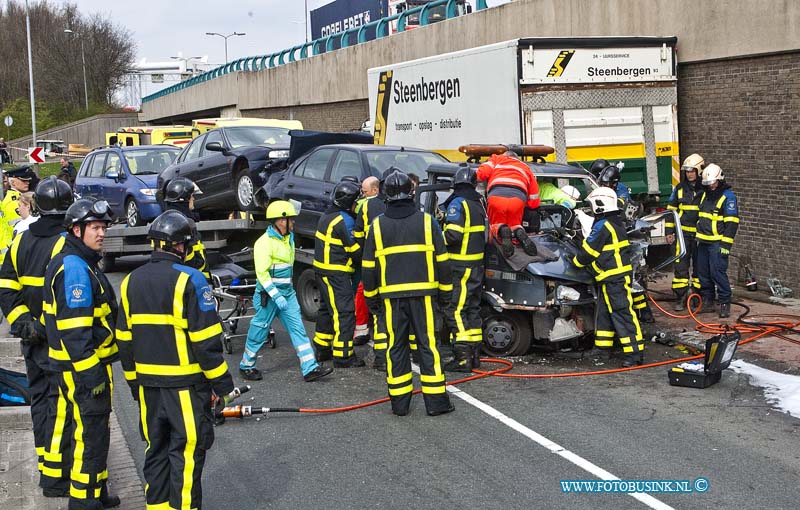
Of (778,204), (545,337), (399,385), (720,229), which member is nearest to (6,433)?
(399,385)

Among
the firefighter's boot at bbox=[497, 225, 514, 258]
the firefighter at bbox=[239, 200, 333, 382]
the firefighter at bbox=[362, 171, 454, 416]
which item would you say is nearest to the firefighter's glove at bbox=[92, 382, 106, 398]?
the firefighter at bbox=[362, 171, 454, 416]

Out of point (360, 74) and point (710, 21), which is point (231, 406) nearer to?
point (710, 21)

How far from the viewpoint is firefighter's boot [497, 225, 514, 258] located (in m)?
8.98

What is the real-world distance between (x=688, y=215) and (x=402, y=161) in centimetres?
365

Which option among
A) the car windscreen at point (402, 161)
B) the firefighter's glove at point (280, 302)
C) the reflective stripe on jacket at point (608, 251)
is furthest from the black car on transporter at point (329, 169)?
the reflective stripe on jacket at point (608, 251)

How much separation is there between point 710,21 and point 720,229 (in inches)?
164

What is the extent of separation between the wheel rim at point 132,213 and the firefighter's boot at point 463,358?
9621 mm

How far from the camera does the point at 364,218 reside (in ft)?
30.4

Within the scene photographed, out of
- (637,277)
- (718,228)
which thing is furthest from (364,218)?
(718,228)

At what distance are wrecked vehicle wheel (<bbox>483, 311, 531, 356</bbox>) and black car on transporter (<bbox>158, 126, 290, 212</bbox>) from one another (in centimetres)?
565

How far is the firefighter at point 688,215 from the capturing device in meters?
11.6

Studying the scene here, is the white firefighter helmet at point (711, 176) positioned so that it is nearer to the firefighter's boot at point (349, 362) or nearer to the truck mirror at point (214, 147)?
the firefighter's boot at point (349, 362)

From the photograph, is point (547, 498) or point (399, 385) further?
point (399, 385)

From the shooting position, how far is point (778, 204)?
13047 millimetres
